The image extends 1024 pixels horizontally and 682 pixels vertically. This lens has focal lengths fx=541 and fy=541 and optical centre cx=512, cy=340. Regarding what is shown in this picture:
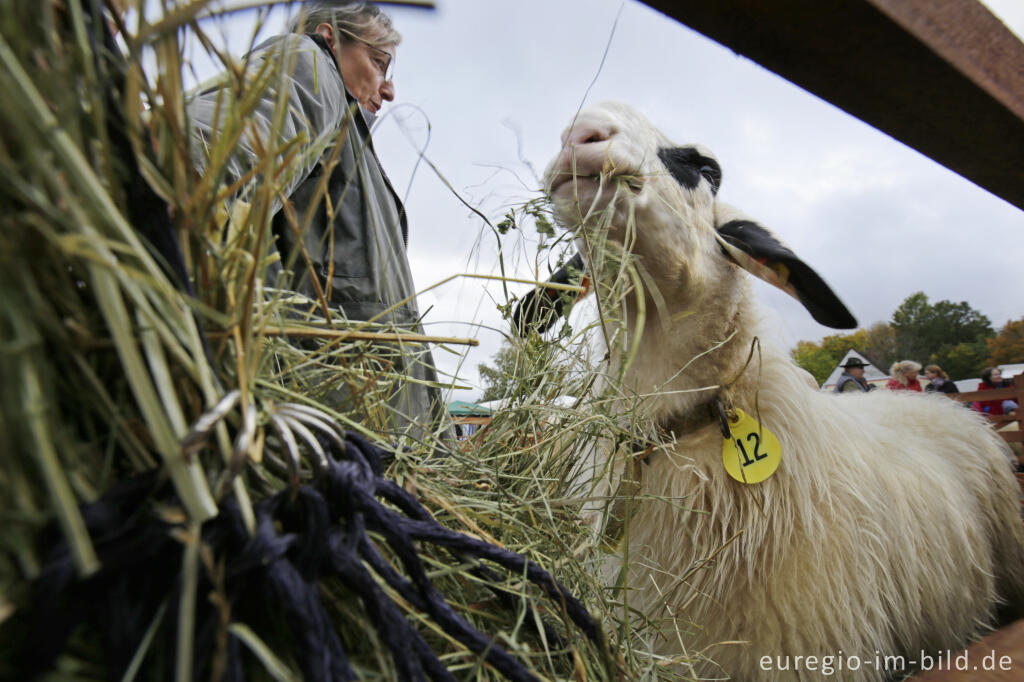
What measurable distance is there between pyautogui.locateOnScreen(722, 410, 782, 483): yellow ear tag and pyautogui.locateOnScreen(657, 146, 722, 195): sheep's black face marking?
77 centimetres

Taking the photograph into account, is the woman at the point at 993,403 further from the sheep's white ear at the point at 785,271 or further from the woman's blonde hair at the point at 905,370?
the sheep's white ear at the point at 785,271

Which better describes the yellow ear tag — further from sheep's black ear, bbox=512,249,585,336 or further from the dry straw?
the dry straw

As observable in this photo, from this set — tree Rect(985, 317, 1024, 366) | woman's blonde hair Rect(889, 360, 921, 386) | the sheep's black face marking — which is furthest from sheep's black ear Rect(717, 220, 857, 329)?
tree Rect(985, 317, 1024, 366)

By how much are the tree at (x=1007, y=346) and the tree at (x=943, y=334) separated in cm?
62

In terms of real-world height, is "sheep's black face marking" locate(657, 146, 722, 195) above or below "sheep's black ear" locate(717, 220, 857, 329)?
above

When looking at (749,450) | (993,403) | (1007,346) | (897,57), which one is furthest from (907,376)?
(1007,346)

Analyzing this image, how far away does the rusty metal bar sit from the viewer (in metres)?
0.57

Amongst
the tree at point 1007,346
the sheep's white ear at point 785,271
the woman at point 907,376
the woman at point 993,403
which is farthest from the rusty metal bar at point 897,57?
the tree at point 1007,346

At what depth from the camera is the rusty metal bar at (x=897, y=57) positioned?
575mm

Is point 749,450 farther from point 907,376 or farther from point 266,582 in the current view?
point 907,376

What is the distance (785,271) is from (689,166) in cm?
47

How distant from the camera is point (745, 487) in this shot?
1.46m

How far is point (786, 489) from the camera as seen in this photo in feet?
4.83

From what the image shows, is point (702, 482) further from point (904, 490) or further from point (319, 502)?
point (319, 502)
